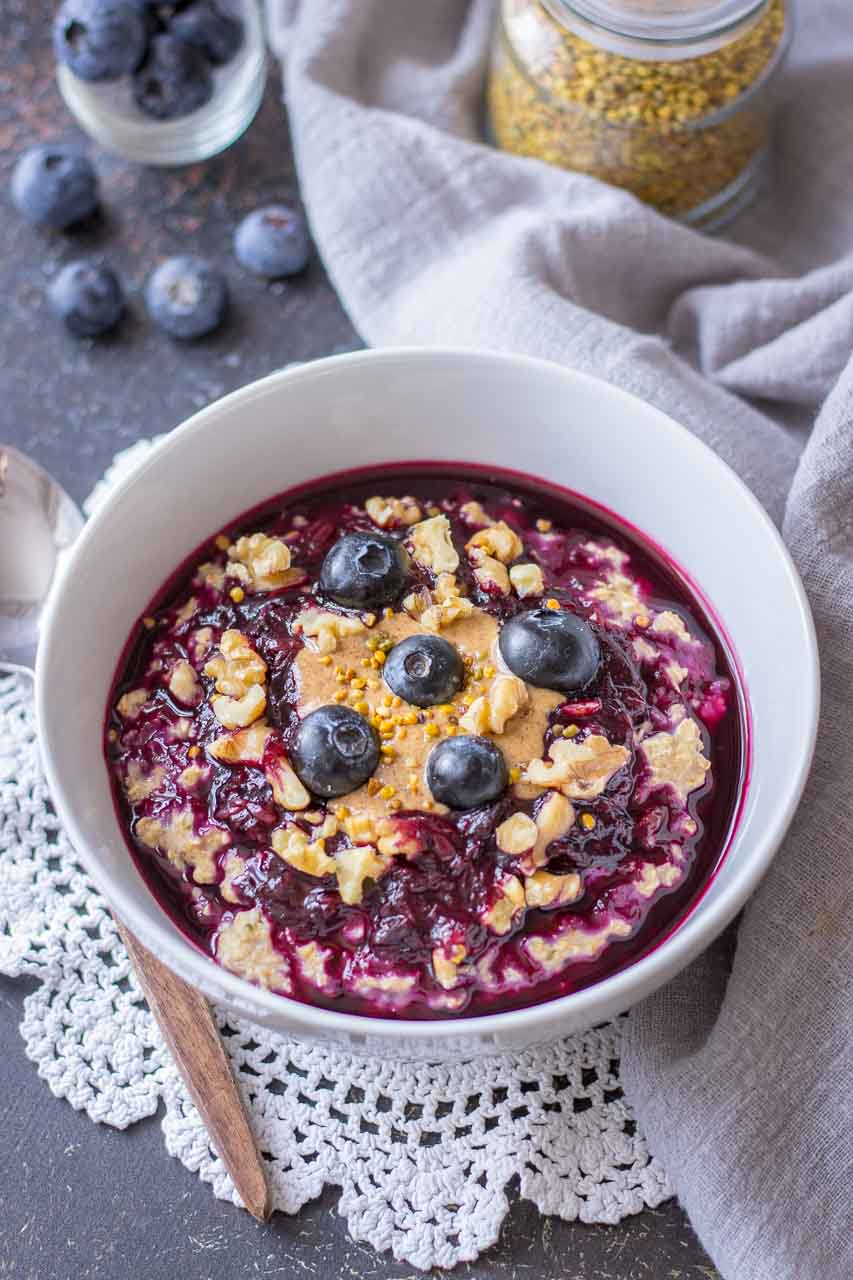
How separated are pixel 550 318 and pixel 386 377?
37 centimetres

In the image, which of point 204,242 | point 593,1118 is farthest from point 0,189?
point 593,1118

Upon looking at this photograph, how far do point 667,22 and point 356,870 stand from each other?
141 cm

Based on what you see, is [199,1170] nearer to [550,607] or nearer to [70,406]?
[550,607]

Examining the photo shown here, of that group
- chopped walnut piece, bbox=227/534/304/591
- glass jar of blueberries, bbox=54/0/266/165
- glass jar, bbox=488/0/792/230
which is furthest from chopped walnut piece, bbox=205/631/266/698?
glass jar of blueberries, bbox=54/0/266/165

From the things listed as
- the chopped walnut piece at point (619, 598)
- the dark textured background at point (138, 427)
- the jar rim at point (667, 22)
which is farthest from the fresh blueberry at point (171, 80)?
the chopped walnut piece at point (619, 598)

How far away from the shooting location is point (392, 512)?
195 centimetres

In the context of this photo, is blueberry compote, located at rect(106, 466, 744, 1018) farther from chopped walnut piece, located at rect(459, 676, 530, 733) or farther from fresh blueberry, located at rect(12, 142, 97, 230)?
fresh blueberry, located at rect(12, 142, 97, 230)

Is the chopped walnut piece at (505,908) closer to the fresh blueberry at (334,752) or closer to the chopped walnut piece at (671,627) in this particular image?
the fresh blueberry at (334,752)

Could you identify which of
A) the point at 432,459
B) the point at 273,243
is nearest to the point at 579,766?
the point at 432,459

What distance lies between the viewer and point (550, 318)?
2.15 m

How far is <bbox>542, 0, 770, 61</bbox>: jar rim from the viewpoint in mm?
2131

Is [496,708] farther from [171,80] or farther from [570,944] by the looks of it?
[171,80]

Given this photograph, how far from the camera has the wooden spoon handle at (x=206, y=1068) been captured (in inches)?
71.9

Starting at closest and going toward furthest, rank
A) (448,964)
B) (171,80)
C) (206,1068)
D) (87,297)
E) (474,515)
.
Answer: (448,964) < (206,1068) < (474,515) < (87,297) < (171,80)
